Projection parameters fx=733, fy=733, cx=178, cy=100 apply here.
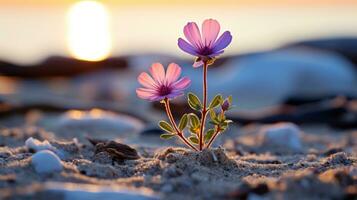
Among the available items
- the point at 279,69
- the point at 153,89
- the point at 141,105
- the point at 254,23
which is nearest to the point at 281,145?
the point at 153,89

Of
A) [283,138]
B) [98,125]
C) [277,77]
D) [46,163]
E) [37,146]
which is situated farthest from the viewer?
[277,77]

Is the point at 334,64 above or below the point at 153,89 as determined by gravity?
above

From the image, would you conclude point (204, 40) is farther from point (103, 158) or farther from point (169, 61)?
point (169, 61)

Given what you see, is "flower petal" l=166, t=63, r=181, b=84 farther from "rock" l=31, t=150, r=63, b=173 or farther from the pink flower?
"rock" l=31, t=150, r=63, b=173

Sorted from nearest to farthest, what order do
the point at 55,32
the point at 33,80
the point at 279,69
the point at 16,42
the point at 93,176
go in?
the point at 93,176 < the point at 279,69 < the point at 33,80 < the point at 16,42 < the point at 55,32

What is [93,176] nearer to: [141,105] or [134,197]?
[134,197]

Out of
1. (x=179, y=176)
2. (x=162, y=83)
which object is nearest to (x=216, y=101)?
(x=162, y=83)

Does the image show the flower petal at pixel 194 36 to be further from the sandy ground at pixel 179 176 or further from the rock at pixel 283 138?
the rock at pixel 283 138
